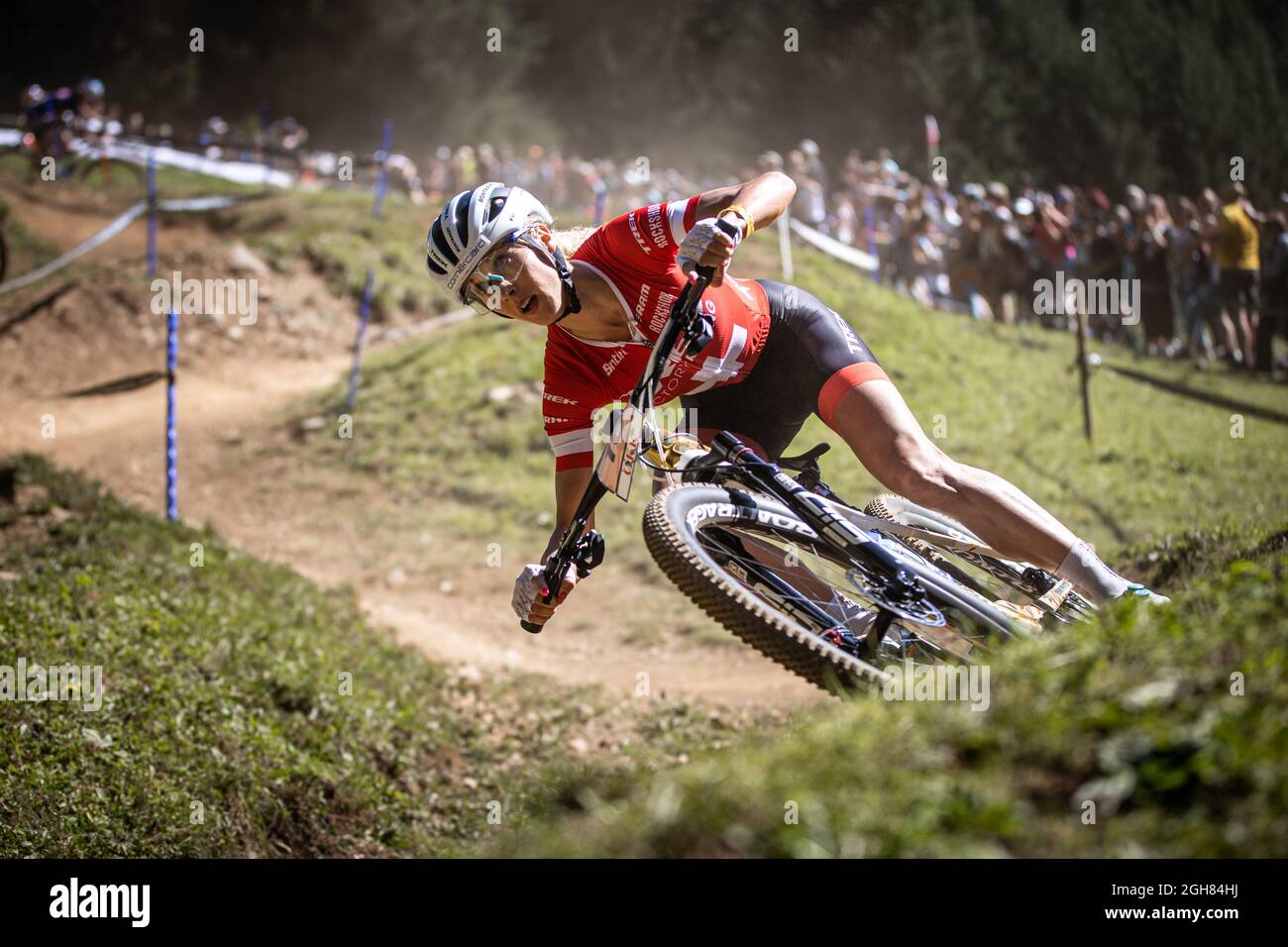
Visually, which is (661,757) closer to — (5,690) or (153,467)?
(5,690)

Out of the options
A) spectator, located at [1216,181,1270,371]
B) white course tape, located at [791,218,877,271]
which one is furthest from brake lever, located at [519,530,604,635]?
white course tape, located at [791,218,877,271]

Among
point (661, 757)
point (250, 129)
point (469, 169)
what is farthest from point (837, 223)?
point (250, 129)

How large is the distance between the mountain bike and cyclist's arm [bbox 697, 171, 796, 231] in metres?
0.50

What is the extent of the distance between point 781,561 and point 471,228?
1942 millimetres

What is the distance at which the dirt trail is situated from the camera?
9.81m

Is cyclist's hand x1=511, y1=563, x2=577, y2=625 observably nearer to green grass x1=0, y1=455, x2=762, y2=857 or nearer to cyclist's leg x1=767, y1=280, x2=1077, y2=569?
cyclist's leg x1=767, y1=280, x2=1077, y2=569

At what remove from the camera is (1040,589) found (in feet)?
17.3

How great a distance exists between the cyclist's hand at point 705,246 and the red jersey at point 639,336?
0.45m

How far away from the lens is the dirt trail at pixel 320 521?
9812 millimetres

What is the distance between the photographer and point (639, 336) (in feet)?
16.3

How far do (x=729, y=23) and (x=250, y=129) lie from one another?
72.8 ft

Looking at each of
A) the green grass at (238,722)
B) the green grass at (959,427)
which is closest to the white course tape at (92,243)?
the green grass at (959,427)

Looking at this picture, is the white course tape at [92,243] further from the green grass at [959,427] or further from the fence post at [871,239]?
the fence post at [871,239]

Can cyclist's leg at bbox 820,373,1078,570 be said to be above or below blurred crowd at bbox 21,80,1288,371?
below
